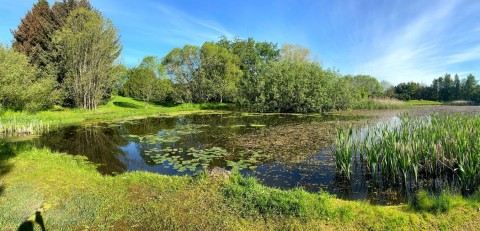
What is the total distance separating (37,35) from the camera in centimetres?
3156

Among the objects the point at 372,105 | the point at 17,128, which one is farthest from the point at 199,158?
the point at 372,105

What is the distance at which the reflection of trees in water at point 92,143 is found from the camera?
11047mm

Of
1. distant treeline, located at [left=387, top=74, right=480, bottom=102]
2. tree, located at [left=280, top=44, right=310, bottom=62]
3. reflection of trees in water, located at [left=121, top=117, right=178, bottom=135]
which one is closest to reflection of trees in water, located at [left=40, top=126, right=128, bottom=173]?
reflection of trees in water, located at [left=121, top=117, right=178, bottom=135]

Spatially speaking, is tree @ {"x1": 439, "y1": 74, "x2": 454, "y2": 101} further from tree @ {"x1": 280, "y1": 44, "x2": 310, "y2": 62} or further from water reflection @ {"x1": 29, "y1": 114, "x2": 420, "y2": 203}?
water reflection @ {"x1": 29, "y1": 114, "x2": 420, "y2": 203}

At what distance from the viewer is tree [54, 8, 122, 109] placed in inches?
1162

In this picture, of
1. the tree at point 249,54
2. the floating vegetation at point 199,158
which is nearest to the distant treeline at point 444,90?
the tree at point 249,54

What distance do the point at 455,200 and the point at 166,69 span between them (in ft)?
146

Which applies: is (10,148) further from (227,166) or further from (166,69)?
(166,69)

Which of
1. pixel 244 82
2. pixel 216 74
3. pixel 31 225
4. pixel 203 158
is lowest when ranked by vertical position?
pixel 31 225

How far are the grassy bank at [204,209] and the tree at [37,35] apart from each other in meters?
29.5

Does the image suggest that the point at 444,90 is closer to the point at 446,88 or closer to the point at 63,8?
the point at 446,88

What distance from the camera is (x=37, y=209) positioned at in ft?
19.3

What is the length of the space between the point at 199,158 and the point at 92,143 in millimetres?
7157

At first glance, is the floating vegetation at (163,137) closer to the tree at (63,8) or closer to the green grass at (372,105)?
the tree at (63,8)
